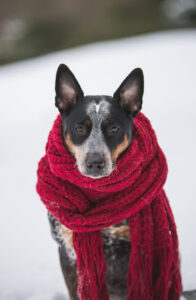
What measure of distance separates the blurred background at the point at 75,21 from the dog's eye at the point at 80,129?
11.7 metres

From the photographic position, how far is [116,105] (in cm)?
232

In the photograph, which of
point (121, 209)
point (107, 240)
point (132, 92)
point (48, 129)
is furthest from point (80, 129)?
point (48, 129)

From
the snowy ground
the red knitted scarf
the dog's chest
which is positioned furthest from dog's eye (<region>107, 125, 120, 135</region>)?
the snowy ground

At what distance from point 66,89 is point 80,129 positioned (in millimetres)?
296

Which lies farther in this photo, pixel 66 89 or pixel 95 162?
pixel 66 89

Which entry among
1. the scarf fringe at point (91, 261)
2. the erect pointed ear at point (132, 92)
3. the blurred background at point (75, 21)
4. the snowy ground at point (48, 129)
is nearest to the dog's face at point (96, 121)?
the erect pointed ear at point (132, 92)

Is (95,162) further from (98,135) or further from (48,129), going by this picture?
(48,129)

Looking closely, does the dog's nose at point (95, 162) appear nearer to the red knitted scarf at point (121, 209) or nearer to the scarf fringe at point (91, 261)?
the red knitted scarf at point (121, 209)

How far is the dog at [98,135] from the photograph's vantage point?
6.98 feet

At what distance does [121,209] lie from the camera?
2215 millimetres

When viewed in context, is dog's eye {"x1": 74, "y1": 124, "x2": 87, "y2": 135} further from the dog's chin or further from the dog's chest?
the dog's chest

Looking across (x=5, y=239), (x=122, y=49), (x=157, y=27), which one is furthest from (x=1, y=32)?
(x=5, y=239)

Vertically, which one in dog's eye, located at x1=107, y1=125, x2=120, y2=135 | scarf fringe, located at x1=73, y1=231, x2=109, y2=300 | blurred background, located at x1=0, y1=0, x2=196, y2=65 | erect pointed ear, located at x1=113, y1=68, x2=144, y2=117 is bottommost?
scarf fringe, located at x1=73, y1=231, x2=109, y2=300

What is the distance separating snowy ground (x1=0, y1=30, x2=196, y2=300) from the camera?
3.17 metres
